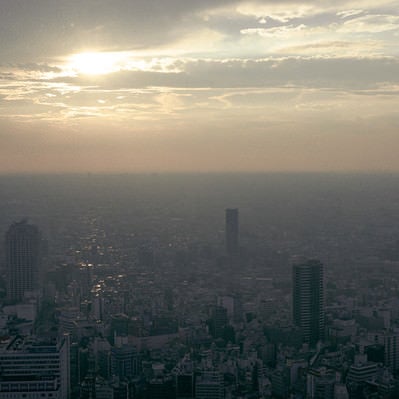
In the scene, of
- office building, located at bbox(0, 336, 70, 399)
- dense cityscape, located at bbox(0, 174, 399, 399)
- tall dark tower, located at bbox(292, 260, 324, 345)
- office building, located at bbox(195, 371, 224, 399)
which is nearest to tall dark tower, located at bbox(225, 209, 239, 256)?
dense cityscape, located at bbox(0, 174, 399, 399)

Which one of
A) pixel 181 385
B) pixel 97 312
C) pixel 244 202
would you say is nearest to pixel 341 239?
pixel 244 202

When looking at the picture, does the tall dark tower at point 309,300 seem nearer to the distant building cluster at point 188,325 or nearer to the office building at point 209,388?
the distant building cluster at point 188,325

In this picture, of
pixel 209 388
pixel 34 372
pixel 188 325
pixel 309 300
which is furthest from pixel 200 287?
pixel 34 372

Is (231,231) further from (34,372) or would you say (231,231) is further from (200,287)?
(34,372)

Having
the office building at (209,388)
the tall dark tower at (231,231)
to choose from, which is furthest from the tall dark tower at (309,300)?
the tall dark tower at (231,231)

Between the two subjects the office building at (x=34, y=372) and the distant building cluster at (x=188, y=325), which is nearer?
the office building at (x=34, y=372)

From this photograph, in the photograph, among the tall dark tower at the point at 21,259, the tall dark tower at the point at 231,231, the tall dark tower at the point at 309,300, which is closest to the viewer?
the tall dark tower at the point at 309,300

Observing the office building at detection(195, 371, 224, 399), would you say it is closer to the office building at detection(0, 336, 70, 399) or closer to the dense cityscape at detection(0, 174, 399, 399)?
the dense cityscape at detection(0, 174, 399, 399)
